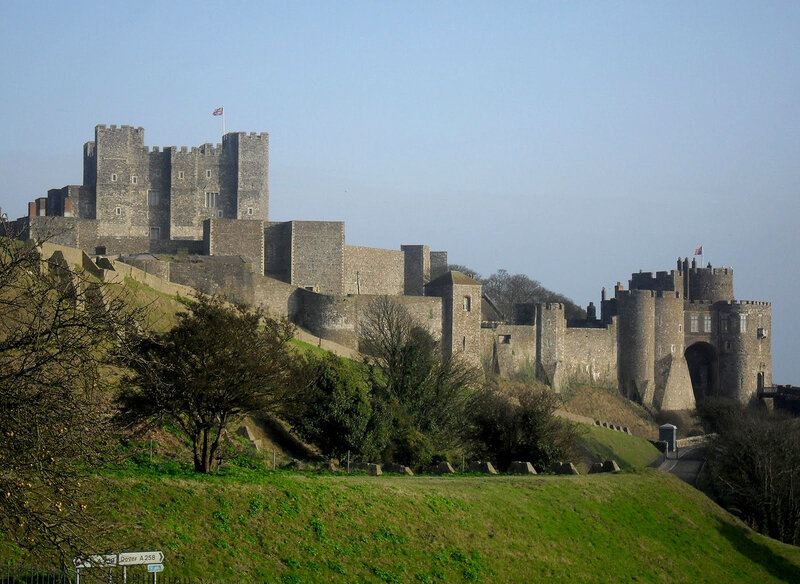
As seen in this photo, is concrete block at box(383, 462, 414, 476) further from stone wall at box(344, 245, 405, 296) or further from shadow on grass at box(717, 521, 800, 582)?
stone wall at box(344, 245, 405, 296)

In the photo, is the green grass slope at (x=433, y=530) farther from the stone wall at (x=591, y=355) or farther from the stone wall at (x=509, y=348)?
the stone wall at (x=591, y=355)

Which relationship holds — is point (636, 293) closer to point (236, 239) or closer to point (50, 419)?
point (236, 239)

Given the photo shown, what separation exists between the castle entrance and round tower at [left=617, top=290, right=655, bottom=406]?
710 centimetres

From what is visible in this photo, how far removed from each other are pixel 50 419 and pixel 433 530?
10.7 metres

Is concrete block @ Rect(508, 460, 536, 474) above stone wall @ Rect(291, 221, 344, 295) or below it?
below

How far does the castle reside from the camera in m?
50.0

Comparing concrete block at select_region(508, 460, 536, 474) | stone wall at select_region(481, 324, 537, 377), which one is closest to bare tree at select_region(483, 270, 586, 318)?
stone wall at select_region(481, 324, 537, 377)

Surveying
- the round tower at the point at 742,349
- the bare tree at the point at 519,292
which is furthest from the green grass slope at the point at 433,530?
the bare tree at the point at 519,292

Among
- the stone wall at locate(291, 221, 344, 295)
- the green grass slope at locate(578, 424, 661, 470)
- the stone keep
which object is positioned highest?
the stone keep

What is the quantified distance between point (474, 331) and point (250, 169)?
14.9 m

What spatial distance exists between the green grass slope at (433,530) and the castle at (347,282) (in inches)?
797

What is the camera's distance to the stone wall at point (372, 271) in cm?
5572

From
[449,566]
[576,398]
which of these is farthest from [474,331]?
[449,566]

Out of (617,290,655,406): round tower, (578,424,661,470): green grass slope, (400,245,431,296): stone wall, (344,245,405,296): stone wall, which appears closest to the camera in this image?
(578,424,661,470): green grass slope
